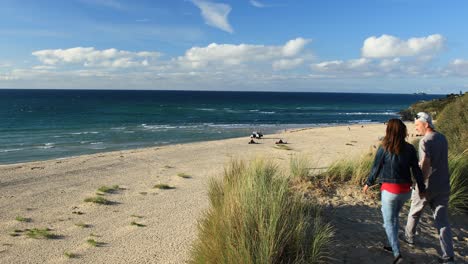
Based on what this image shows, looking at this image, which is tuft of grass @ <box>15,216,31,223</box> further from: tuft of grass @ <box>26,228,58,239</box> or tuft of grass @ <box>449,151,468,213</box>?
tuft of grass @ <box>449,151,468,213</box>

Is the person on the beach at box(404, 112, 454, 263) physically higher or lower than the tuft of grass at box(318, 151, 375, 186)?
higher

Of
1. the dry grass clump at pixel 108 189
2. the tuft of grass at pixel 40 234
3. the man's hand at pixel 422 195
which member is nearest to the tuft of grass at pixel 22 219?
the tuft of grass at pixel 40 234

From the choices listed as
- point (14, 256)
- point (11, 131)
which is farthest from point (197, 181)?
point (11, 131)

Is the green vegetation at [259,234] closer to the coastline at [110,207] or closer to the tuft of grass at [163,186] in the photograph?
the coastline at [110,207]

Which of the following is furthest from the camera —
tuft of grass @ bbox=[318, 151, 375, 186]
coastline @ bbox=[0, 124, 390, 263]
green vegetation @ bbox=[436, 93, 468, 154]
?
green vegetation @ bbox=[436, 93, 468, 154]

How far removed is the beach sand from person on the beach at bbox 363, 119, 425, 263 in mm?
828

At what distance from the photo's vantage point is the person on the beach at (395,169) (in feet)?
14.7

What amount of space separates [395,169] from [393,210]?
0.53 metres

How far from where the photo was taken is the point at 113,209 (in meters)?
9.72

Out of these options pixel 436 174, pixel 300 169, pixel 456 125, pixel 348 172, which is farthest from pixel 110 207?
pixel 456 125

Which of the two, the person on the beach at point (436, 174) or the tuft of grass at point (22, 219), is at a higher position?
the person on the beach at point (436, 174)

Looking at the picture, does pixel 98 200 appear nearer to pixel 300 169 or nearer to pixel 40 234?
pixel 40 234

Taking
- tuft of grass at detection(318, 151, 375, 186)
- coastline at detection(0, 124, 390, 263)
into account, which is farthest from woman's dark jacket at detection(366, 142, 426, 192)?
coastline at detection(0, 124, 390, 263)

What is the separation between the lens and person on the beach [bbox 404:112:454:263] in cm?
464
